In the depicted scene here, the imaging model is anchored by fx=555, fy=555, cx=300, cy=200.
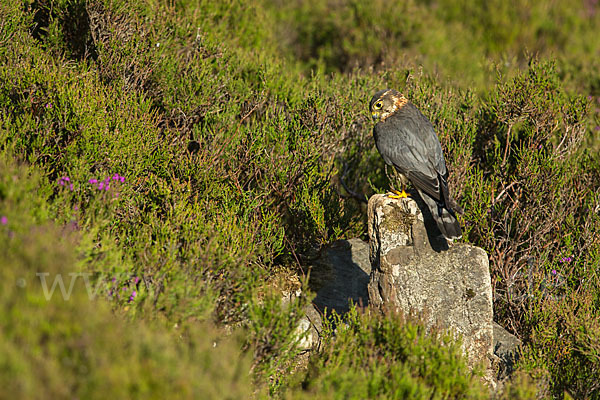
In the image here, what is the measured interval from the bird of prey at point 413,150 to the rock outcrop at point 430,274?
0.73 feet

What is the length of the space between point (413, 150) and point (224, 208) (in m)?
2.13

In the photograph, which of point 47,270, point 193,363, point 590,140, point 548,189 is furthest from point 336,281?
point 590,140

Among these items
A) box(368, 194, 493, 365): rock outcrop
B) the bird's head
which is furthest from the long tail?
the bird's head

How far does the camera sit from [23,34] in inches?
263

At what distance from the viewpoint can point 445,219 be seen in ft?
16.7

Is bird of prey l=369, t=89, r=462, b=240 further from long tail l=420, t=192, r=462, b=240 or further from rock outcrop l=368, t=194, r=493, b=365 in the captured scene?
rock outcrop l=368, t=194, r=493, b=365

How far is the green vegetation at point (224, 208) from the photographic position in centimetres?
341

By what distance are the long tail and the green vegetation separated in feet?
3.02

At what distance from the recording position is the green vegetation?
3414 millimetres

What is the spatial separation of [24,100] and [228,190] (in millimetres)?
2311

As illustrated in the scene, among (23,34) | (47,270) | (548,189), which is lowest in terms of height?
(548,189)

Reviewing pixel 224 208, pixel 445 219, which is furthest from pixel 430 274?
pixel 224 208

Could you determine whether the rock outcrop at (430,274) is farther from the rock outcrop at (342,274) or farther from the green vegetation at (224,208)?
the rock outcrop at (342,274)

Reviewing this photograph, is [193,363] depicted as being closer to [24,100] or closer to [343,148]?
[24,100]
